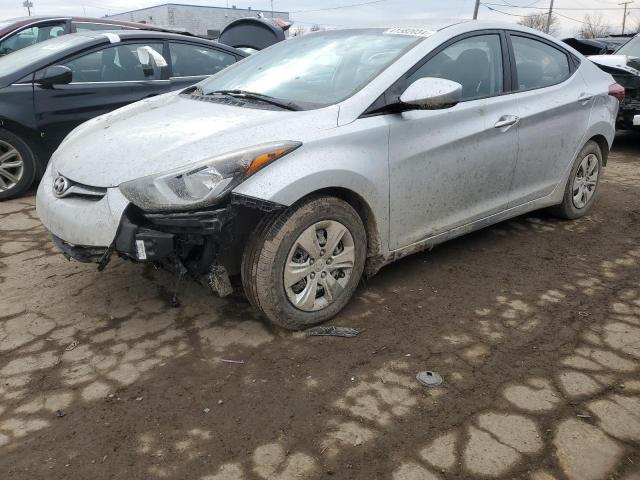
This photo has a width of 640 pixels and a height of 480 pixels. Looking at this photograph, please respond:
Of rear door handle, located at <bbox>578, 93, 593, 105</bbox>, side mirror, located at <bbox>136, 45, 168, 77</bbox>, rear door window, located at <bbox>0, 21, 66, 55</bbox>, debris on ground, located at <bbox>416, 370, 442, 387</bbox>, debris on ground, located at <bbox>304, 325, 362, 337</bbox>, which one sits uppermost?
rear door window, located at <bbox>0, 21, 66, 55</bbox>

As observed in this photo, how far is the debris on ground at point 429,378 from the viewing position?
251cm

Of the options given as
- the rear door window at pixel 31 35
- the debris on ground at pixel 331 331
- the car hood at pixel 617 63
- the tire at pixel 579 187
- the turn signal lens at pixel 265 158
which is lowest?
the debris on ground at pixel 331 331

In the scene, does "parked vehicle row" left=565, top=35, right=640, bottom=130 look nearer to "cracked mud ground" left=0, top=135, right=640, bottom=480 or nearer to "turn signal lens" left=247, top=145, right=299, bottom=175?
"cracked mud ground" left=0, top=135, right=640, bottom=480

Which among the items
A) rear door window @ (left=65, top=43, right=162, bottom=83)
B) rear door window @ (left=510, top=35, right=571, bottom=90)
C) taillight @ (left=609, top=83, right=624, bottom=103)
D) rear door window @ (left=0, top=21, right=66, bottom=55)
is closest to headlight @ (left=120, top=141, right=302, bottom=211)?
rear door window @ (left=510, top=35, right=571, bottom=90)

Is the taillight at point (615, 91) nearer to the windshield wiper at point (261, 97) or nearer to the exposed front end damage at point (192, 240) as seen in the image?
the windshield wiper at point (261, 97)

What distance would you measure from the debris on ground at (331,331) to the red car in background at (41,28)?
199 inches

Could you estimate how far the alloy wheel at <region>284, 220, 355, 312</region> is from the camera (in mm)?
2801

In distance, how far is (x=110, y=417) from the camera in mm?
2281

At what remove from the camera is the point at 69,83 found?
5117mm

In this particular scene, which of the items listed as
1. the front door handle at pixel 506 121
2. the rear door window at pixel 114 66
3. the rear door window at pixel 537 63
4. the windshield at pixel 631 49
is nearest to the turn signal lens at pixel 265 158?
the front door handle at pixel 506 121

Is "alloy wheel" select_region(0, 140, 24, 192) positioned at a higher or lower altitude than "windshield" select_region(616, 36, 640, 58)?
lower

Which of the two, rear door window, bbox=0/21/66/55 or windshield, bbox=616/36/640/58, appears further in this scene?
windshield, bbox=616/36/640/58

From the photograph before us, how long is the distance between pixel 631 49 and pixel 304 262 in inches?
319

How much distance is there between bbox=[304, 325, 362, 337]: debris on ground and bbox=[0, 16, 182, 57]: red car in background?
5.06m
